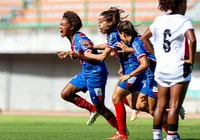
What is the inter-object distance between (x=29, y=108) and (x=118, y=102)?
16603 mm

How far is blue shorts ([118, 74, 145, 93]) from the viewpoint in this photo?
35.2 feet

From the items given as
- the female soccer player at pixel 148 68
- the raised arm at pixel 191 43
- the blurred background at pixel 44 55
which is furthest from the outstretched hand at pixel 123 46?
the blurred background at pixel 44 55

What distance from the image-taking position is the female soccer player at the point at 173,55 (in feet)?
27.3

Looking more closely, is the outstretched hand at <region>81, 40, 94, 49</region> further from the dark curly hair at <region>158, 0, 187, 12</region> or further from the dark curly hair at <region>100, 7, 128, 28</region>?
the dark curly hair at <region>158, 0, 187, 12</region>

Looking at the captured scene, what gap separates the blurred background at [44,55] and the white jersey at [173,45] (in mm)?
16621

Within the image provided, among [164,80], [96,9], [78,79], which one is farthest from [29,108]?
[164,80]

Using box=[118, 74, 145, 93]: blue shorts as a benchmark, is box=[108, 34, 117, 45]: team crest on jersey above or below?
above

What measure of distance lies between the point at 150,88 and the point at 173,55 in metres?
2.22

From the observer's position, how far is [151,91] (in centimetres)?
1051

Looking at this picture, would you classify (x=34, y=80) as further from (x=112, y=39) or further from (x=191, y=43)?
(x=191, y=43)

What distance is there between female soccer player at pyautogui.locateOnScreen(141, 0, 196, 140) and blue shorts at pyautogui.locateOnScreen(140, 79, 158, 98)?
1.87m

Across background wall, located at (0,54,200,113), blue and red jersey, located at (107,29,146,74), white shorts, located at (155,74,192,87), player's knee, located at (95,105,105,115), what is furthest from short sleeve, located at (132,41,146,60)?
background wall, located at (0,54,200,113)

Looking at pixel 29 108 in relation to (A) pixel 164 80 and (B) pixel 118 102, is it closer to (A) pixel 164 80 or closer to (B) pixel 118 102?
(B) pixel 118 102

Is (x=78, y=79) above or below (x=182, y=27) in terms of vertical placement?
below
